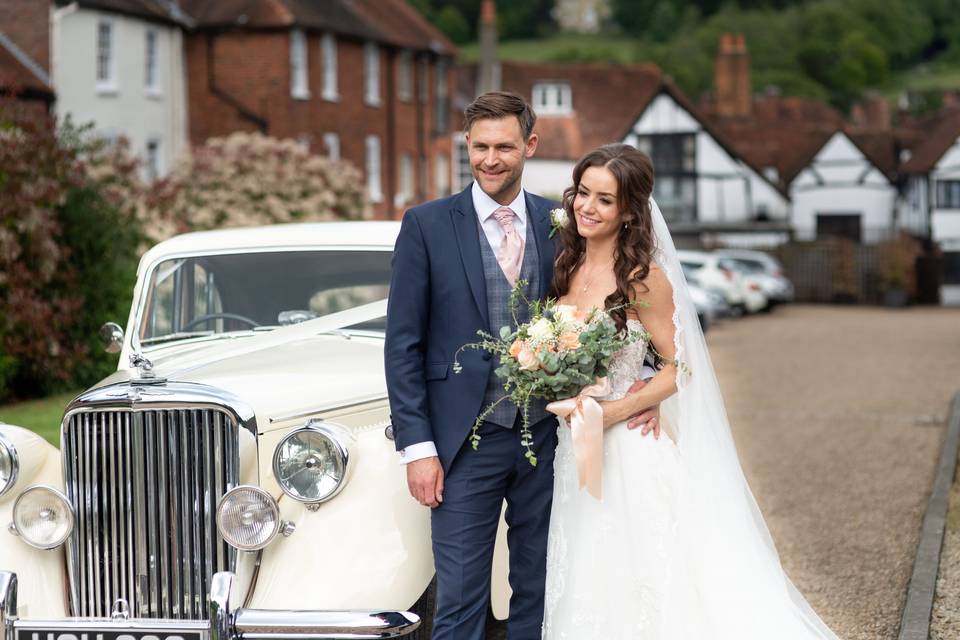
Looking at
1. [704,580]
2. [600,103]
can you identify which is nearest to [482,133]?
[704,580]

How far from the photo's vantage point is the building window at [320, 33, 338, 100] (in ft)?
116

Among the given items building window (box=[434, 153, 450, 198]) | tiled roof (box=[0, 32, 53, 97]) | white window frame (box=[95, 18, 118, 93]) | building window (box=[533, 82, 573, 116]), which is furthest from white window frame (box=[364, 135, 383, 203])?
building window (box=[533, 82, 573, 116])

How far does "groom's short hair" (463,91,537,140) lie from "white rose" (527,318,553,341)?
65 cm

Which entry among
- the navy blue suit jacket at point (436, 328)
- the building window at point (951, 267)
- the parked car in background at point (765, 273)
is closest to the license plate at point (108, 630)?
the navy blue suit jacket at point (436, 328)

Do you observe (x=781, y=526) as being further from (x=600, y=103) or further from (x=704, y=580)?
(x=600, y=103)

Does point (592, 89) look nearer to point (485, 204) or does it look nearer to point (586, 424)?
point (485, 204)

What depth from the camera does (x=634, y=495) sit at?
4.33 m

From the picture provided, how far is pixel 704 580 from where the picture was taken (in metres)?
4.41

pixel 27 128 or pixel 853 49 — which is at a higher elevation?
pixel 853 49

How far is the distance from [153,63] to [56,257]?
1911cm

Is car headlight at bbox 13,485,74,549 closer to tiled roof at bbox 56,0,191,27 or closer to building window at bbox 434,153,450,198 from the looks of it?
tiled roof at bbox 56,0,191,27

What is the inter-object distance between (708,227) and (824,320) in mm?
18224

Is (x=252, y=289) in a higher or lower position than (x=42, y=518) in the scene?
higher

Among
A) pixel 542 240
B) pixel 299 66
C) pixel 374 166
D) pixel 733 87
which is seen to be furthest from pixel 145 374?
pixel 733 87
